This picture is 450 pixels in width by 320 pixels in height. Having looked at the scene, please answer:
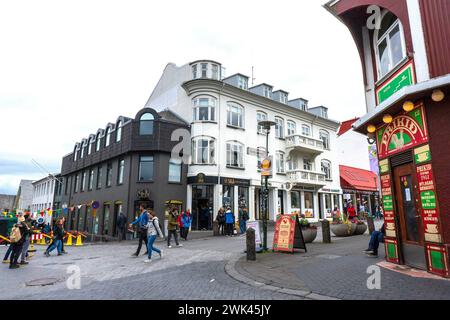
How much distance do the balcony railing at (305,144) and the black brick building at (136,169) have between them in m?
10.2

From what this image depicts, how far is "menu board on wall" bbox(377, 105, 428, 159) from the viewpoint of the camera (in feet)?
23.2

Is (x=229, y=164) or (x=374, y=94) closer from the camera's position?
(x=374, y=94)

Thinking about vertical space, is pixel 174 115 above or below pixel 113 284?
above

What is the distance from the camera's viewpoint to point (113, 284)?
695cm

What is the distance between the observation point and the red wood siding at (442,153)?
6430 mm

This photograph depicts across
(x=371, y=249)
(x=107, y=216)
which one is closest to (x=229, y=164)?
(x=107, y=216)

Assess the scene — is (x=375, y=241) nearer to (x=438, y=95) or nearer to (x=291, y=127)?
(x=438, y=95)

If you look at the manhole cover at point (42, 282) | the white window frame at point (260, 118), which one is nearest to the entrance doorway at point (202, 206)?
the white window frame at point (260, 118)

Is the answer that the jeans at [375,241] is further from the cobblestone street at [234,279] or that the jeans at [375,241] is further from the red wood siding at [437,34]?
the red wood siding at [437,34]

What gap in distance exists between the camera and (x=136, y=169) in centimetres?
2198

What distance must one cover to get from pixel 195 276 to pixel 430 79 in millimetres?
7122

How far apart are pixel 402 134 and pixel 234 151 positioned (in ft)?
56.4
